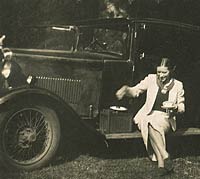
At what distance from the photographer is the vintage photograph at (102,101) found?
5242 millimetres

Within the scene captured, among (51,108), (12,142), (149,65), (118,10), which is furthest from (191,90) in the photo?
(118,10)

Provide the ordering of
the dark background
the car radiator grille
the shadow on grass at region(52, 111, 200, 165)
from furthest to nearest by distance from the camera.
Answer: the dark background, the car radiator grille, the shadow on grass at region(52, 111, 200, 165)

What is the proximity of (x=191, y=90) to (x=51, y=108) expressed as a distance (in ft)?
6.95

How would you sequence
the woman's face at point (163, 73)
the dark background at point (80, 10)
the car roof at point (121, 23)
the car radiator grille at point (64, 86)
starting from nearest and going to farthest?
the woman's face at point (163, 73) → the car radiator grille at point (64, 86) → the car roof at point (121, 23) → the dark background at point (80, 10)

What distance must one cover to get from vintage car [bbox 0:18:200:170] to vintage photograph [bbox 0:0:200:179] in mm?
12

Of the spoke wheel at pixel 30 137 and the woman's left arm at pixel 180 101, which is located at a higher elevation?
the woman's left arm at pixel 180 101

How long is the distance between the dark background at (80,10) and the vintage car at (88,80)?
3.40 meters

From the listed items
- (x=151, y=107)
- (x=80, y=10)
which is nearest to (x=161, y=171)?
(x=151, y=107)

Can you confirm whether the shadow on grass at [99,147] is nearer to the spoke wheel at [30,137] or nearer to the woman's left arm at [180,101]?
the spoke wheel at [30,137]

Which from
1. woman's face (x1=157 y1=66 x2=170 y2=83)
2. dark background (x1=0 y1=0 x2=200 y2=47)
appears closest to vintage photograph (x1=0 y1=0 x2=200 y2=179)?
woman's face (x1=157 y1=66 x2=170 y2=83)

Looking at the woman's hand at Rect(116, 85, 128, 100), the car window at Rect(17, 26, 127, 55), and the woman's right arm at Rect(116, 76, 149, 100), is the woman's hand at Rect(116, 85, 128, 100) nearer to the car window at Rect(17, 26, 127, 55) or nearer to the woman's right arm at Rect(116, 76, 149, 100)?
the woman's right arm at Rect(116, 76, 149, 100)

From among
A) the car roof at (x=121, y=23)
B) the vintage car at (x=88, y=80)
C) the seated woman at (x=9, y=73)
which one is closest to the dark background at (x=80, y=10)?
the car roof at (x=121, y=23)

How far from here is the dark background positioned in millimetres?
9758

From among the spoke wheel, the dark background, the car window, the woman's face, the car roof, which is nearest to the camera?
the spoke wheel
